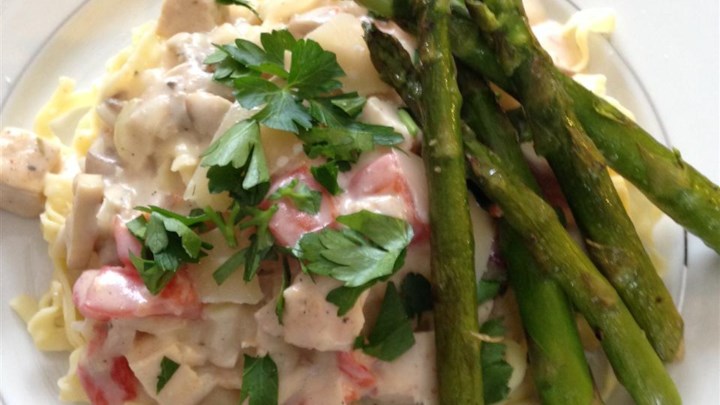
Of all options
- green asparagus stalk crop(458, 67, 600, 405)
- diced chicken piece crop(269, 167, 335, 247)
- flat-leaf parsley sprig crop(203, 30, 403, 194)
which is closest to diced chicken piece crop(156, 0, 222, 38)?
flat-leaf parsley sprig crop(203, 30, 403, 194)

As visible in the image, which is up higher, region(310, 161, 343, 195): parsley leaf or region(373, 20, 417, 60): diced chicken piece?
region(373, 20, 417, 60): diced chicken piece

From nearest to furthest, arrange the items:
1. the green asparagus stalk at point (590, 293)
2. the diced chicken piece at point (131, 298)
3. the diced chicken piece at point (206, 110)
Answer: the green asparagus stalk at point (590, 293)
the diced chicken piece at point (131, 298)
the diced chicken piece at point (206, 110)

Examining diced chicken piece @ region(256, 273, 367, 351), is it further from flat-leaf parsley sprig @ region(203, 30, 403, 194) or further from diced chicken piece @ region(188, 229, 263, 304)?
flat-leaf parsley sprig @ region(203, 30, 403, 194)

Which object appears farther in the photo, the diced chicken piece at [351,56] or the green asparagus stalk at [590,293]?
the diced chicken piece at [351,56]

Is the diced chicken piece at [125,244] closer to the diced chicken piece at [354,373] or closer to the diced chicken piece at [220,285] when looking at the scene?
the diced chicken piece at [220,285]

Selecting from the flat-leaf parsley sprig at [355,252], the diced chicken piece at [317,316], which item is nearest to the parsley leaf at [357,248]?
the flat-leaf parsley sprig at [355,252]

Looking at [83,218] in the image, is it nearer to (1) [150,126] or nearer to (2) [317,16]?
(1) [150,126]
